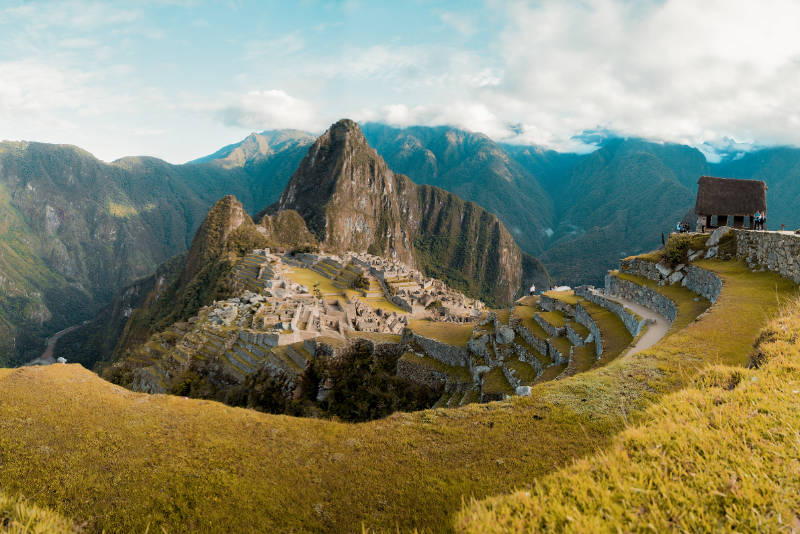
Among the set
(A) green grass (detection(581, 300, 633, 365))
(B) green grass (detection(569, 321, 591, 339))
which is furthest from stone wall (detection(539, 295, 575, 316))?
(B) green grass (detection(569, 321, 591, 339))

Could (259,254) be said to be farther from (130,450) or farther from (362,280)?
(130,450)

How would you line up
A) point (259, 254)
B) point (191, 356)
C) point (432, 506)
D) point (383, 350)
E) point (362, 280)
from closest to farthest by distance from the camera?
point (432, 506)
point (383, 350)
point (191, 356)
point (362, 280)
point (259, 254)

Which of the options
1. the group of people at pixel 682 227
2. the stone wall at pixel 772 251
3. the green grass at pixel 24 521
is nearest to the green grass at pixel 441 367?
the stone wall at pixel 772 251

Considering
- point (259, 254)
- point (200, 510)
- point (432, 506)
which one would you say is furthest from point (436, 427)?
point (259, 254)

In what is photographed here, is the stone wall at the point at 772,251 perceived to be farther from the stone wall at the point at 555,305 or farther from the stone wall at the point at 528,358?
the stone wall at the point at 528,358

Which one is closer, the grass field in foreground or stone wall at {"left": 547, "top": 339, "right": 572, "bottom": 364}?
the grass field in foreground

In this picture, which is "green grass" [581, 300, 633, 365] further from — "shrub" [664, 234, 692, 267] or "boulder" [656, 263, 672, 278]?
"shrub" [664, 234, 692, 267]

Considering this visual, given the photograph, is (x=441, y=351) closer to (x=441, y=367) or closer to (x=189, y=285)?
(x=441, y=367)
